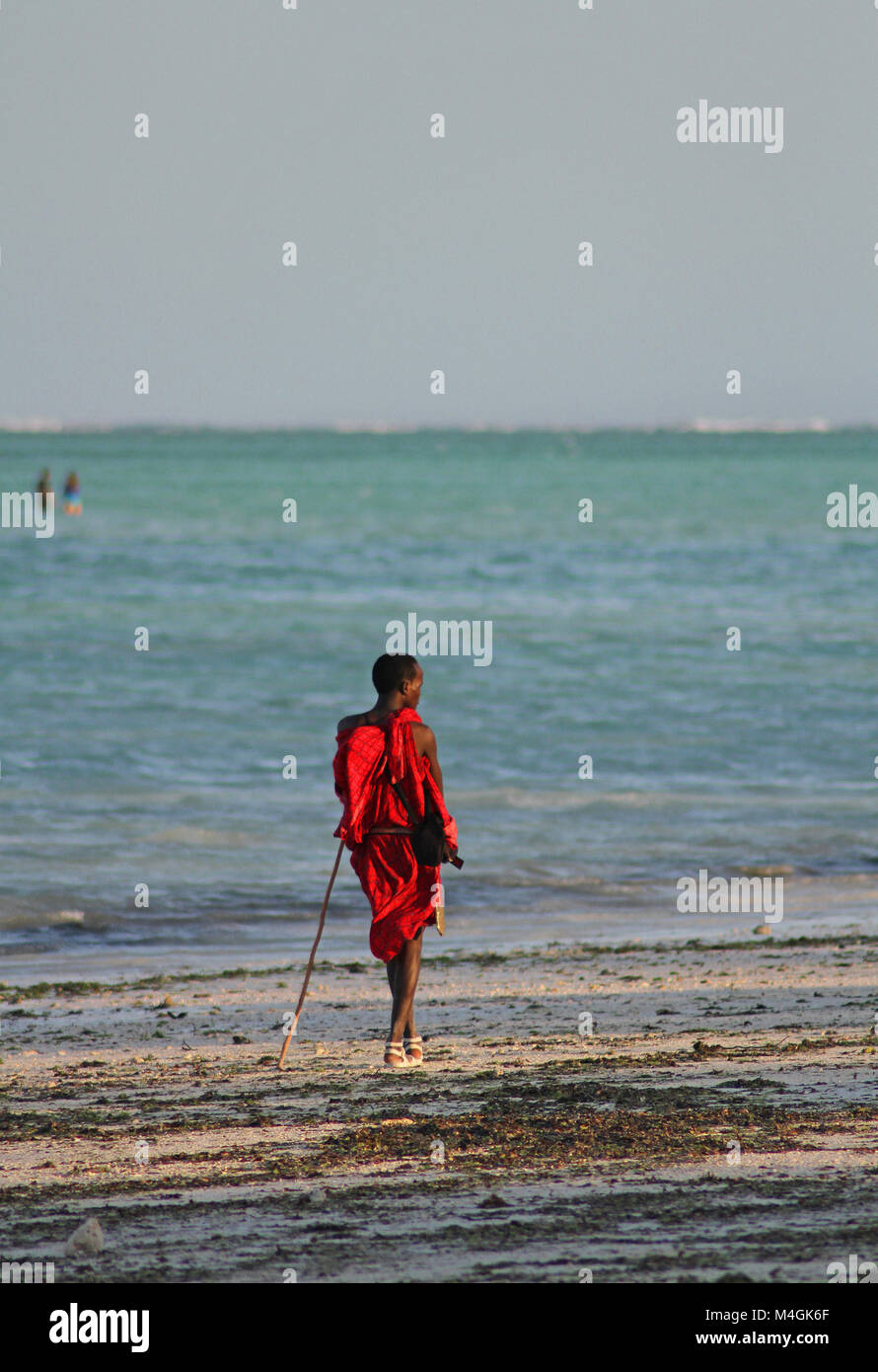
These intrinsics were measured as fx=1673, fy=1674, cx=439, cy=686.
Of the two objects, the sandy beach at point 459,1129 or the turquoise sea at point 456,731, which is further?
the turquoise sea at point 456,731

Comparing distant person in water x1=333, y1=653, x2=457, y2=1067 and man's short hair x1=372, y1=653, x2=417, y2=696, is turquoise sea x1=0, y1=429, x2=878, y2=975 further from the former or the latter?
man's short hair x1=372, y1=653, x2=417, y2=696

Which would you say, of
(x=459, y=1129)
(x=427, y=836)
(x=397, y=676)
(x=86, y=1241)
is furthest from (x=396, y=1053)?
(x=86, y=1241)

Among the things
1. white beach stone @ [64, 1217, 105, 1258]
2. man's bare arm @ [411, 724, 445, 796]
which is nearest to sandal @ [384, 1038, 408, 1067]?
man's bare arm @ [411, 724, 445, 796]

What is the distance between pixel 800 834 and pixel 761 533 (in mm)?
32787

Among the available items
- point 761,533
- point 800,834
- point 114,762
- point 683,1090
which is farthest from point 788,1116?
point 761,533

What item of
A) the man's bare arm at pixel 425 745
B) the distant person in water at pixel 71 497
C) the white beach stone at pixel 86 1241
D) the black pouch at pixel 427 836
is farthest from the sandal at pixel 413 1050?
the distant person in water at pixel 71 497

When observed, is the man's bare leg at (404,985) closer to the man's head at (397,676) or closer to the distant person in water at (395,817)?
the distant person in water at (395,817)

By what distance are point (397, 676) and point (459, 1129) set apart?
1847mm

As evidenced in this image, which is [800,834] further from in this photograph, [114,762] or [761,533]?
[761,533]

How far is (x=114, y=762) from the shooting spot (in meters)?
15.4

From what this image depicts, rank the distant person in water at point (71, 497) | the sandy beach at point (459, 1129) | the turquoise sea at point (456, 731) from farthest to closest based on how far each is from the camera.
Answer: the distant person in water at point (71, 497) → the turquoise sea at point (456, 731) → the sandy beach at point (459, 1129)

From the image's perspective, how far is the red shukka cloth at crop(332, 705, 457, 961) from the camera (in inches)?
257

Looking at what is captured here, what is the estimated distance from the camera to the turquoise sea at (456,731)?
35.8 feet

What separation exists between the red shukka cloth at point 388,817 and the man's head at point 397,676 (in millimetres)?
82
